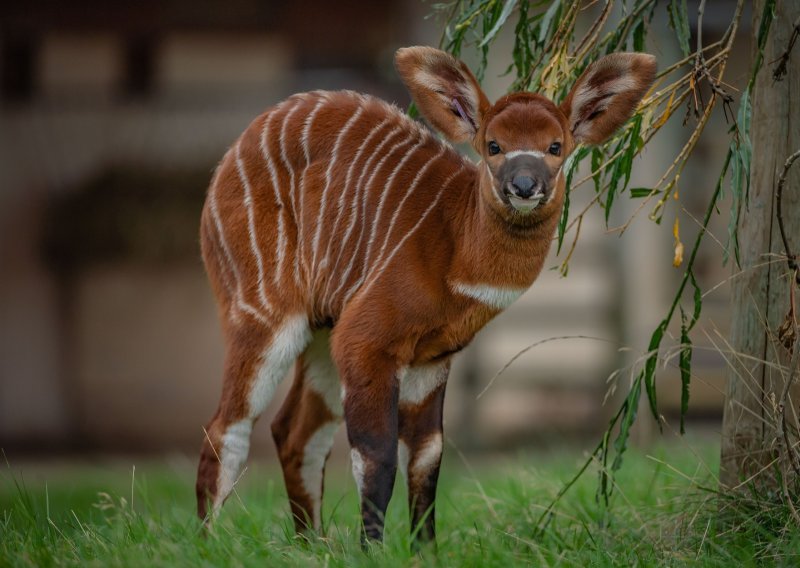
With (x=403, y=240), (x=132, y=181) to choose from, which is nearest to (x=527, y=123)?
(x=403, y=240)

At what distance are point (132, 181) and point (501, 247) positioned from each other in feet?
21.9

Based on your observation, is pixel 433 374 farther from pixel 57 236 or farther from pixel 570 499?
pixel 57 236

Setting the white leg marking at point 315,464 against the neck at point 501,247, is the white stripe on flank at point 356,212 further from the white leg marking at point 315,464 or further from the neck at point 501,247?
the white leg marking at point 315,464

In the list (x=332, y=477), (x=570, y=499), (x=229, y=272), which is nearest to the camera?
(x=229, y=272)

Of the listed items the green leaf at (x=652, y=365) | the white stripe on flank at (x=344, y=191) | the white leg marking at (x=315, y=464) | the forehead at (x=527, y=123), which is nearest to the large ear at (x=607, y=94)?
the forehead at (x=527, y=123)

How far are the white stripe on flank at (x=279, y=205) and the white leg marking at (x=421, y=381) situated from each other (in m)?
0.56

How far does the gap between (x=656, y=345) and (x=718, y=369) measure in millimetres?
5264

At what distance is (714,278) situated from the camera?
1026cm

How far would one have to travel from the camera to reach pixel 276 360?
A: 14.6ft

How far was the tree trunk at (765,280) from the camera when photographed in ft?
14.0

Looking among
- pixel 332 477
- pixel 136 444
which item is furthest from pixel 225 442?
pixel 136 444

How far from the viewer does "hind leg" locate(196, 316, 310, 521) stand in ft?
14.6

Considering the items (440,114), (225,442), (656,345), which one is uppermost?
(440,114)

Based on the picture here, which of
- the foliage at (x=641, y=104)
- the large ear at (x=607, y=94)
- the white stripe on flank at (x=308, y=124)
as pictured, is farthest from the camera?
the white stripe on flank at (x=308, y=124)
